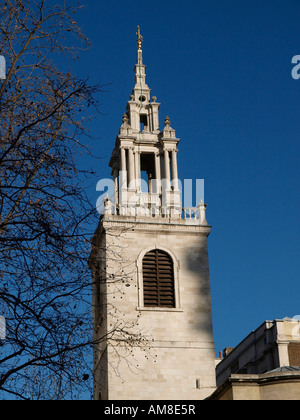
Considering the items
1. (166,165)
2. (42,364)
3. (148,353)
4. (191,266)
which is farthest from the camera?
(166,165)

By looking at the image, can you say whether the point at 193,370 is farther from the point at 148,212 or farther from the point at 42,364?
the point at 42,364

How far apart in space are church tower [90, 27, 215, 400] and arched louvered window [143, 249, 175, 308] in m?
0.05

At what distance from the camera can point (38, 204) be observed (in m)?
13.3

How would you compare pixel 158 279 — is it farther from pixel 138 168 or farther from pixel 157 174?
pixel 138 168

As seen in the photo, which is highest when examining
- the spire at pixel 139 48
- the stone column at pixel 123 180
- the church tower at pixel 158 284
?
the spire at pixel 139 48

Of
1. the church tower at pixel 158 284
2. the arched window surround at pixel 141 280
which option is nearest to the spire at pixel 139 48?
the church tower at pixel 158 284

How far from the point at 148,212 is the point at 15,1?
106 feet

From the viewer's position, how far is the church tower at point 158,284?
137ft

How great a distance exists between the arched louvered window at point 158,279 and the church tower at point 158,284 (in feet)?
0.17

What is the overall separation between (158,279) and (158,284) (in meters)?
0.26

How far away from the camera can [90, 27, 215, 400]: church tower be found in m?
41.7

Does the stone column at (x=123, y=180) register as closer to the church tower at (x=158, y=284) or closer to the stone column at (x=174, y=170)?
the church tower at (x=158, y=284)

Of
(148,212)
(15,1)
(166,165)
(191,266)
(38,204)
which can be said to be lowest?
(38,204)
